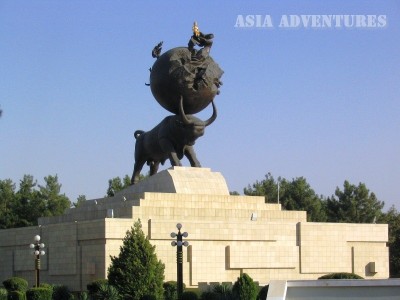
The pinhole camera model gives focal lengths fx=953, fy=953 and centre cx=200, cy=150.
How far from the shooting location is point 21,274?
32.4m

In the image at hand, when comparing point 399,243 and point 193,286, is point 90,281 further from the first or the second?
point 399,243

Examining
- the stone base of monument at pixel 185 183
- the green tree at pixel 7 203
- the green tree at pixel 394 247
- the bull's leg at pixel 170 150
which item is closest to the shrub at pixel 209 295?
the stone base of monument at pixel 185 183

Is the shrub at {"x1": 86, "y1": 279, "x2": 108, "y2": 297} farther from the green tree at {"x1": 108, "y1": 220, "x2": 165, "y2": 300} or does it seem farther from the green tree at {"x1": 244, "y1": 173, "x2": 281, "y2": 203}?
the green tree at {"x1": 244, "y1": 173, "x2": 281, "y2": 203}

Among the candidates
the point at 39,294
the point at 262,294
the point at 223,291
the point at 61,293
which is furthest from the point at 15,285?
the point at 262,294

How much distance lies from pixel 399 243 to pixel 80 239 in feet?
70.4

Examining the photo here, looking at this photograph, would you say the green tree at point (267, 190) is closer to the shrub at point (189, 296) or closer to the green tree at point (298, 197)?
the green tree at point (298, 197)

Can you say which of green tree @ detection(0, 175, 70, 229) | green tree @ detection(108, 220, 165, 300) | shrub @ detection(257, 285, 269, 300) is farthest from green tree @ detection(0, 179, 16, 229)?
shrub @ detection(257, 285, 269, 300)

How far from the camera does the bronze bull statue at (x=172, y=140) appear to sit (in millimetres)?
31125


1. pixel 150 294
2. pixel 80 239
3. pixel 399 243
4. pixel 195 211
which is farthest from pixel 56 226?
pixel 399 243

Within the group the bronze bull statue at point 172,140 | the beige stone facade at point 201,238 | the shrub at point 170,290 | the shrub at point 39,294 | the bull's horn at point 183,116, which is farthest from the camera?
the bronze bull statue at point 172,140

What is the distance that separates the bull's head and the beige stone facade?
113 cm

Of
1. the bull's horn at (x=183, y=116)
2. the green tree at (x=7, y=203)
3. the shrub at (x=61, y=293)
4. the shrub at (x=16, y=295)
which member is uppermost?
the bull's horn at (x=183, y=116)

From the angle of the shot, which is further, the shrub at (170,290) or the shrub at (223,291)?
the shrub at (170,290)

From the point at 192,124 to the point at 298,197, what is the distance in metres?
23.0
